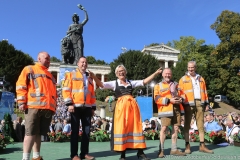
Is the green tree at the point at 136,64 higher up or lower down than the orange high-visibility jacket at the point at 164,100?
higher up

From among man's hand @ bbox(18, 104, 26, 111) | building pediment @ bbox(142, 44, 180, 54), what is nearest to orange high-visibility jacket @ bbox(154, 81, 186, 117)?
man's hand @ bbox(18, 104, 26, 111)

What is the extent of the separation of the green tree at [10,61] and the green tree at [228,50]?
3243 centimetres

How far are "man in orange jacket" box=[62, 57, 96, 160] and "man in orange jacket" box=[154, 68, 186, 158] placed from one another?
1.54 m

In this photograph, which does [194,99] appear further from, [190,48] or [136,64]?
[190,48]

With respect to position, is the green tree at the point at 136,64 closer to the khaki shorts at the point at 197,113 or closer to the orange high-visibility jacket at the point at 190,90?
the orange high-visibility jacket at the point at 190,90

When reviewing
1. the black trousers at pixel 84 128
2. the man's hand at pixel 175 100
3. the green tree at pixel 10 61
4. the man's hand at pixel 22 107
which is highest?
the green tree at pixel 10 61

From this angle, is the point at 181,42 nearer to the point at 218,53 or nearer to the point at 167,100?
the point at 218,53

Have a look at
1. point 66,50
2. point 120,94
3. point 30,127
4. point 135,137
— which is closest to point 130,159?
point 135,137

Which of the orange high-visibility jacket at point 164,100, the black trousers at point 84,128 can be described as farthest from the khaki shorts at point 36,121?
the orange high-visibility jacket at point 164,100

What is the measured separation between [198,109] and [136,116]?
202 cm

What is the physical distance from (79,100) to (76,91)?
20 centimetres

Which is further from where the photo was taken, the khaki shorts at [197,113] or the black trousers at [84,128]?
the khaki shorts at [197,113]

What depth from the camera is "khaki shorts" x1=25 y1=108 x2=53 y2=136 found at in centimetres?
457

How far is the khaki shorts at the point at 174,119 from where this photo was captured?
5.86 m
